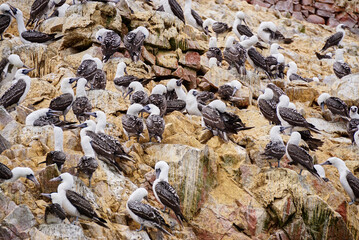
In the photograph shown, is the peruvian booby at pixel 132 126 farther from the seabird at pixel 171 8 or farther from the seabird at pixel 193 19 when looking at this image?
the seabird at pixel 193 19

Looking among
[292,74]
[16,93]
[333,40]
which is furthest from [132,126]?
[333,40]

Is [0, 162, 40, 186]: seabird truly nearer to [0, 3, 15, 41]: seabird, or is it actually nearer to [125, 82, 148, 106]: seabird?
[125, 82, 148, 106]: seabird

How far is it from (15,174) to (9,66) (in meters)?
6.96

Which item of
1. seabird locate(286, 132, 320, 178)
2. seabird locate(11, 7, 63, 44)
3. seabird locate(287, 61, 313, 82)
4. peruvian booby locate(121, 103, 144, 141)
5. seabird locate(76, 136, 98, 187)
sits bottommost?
seabird locate(287, 61, 313, 82)

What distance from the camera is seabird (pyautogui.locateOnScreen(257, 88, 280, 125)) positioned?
18578 mm

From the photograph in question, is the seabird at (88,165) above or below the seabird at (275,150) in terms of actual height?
above

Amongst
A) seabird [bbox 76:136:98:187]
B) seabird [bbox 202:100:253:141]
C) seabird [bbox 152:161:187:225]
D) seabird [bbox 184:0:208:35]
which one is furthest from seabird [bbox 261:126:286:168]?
seabird [bbox 184:0:208:35]

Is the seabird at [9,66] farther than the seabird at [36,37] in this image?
No

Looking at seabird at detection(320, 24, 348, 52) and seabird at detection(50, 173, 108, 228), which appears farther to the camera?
seabird at detection(320, 24, 348, 52)

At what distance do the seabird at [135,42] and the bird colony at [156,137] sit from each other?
0.04 meters

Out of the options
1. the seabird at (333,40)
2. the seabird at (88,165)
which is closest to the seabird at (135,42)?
the seabird at (88,165)

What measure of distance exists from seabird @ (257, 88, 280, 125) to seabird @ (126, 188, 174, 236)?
20.7 ft

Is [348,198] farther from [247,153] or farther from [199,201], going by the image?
[199,201]

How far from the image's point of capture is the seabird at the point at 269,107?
18.6 m
